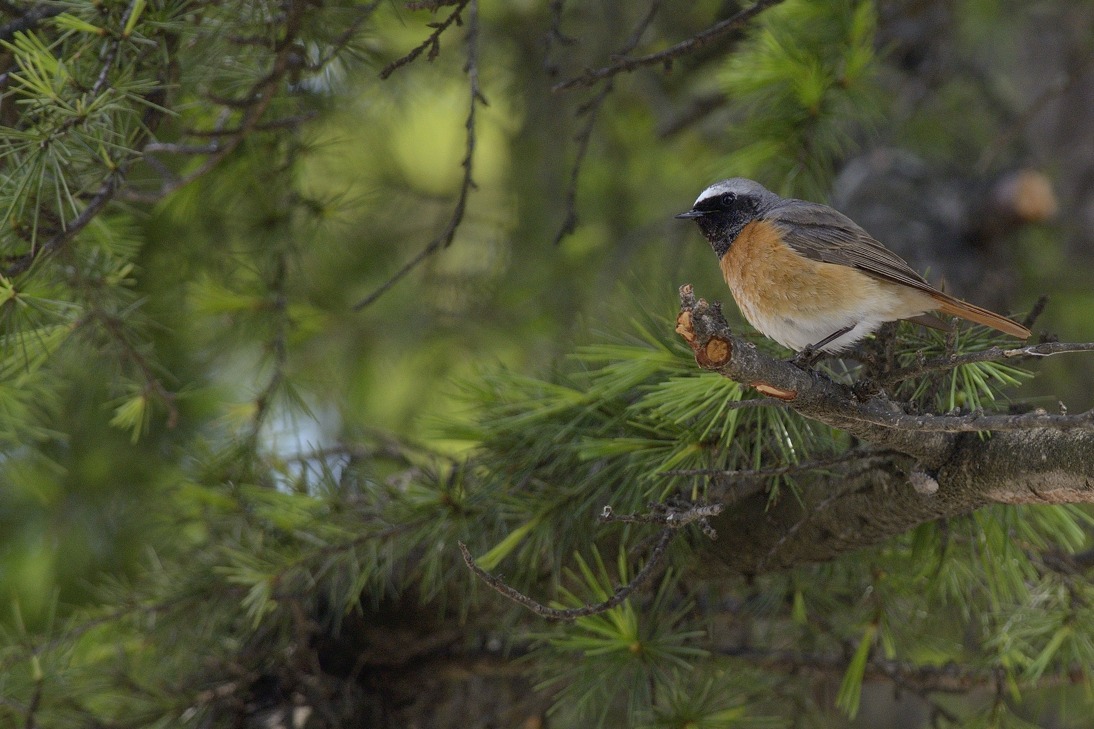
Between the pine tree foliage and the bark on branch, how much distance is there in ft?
0.25

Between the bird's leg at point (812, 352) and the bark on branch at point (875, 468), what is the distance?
0.19 meters

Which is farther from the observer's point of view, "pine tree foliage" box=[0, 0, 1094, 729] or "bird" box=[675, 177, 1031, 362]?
"bird" box=[675, 177, 1031, 362]

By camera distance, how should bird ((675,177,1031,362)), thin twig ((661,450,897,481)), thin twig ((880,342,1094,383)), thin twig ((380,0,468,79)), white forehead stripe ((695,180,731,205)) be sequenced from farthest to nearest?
white forehead stripe ((695,180,731,205))
bird ((675,177,1031,362))
thin twig ((380,0,468,79))
thin twig ((661,450,897,481))
thin twig ((880,342,1094,383))

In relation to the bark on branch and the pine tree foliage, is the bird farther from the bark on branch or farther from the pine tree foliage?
the bark on branch

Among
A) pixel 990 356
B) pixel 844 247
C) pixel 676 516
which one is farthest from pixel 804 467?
pixel 844 247

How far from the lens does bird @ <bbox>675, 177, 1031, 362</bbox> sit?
2.60m

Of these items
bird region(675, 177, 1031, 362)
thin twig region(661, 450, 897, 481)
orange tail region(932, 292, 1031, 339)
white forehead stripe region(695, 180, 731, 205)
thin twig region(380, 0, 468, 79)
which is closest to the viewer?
thin twig region(661, 450, 897, 481)

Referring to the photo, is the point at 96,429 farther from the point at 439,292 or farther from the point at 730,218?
the point at 730,218

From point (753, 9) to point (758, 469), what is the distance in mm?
1300

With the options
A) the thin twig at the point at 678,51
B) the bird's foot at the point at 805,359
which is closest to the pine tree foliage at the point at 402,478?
the bird's foot at the point at 805,359

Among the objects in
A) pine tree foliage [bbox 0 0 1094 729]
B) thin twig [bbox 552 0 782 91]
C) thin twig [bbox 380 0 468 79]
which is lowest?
pine tree foliage [bbox 0 0 1094 729]

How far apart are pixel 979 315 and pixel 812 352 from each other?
0.48 m

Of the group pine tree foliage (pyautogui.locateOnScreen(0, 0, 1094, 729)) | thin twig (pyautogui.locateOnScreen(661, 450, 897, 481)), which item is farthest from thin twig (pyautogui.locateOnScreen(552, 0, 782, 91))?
thin twig (pyautogui.locateOnScreen(661, 450, 897, 481))

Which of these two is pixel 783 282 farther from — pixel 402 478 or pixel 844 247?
pixel 402 478
